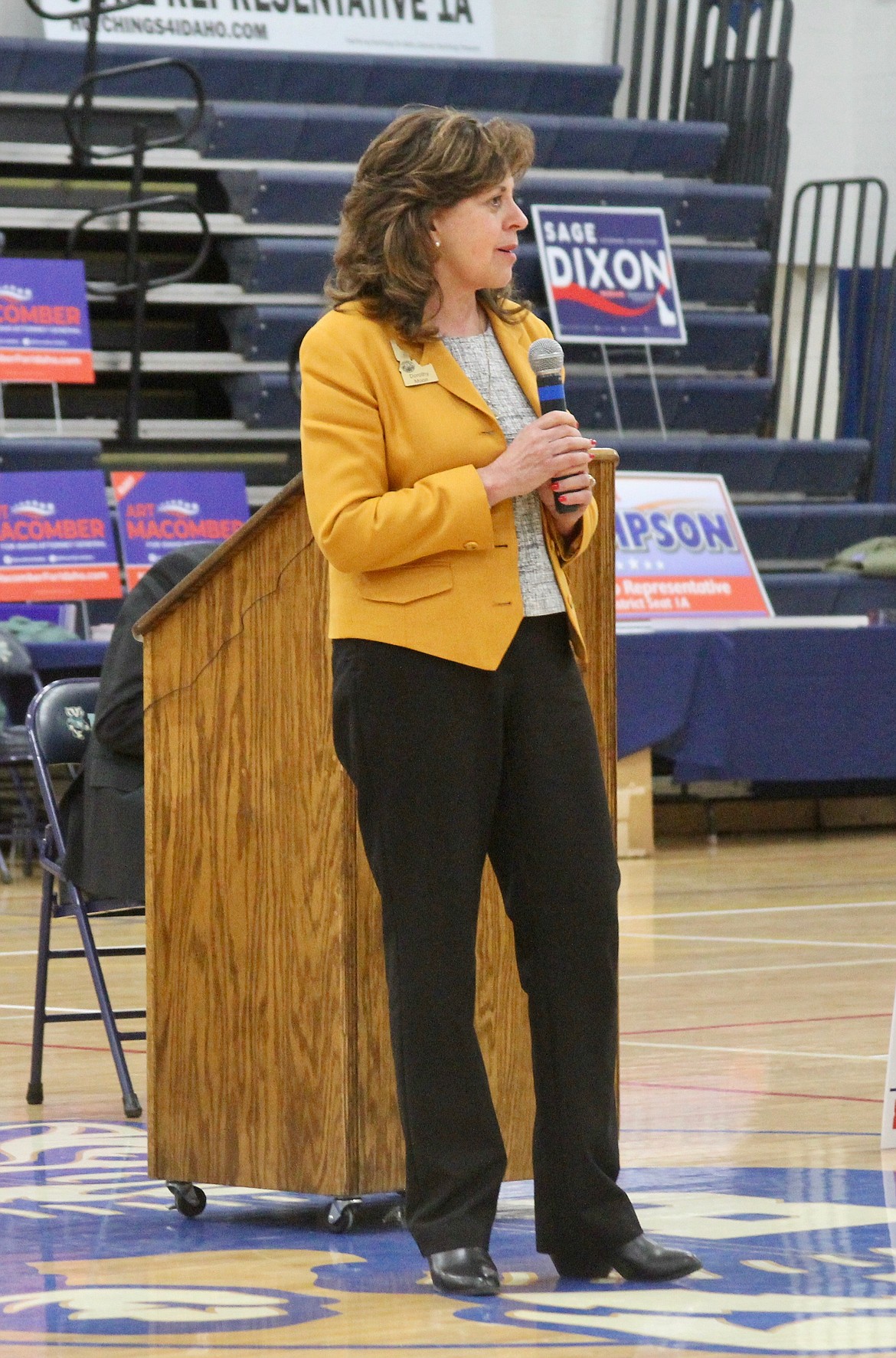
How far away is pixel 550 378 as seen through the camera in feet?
8.19

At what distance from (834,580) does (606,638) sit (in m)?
6.73

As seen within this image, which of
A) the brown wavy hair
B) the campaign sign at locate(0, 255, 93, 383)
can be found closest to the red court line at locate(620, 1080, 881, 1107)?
the brown wavy hair

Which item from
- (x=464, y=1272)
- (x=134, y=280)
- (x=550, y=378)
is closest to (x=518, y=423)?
(x=550, y=378)

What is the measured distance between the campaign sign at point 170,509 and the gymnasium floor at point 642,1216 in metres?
3.25

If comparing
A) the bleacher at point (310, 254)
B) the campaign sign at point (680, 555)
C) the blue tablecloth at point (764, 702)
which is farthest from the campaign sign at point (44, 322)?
the campaign sign at point (680, 555)

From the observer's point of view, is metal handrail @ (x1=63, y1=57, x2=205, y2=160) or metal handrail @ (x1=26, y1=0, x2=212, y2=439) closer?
metal handrail @ (x1=63, y1=57, x2=205, y2=160)

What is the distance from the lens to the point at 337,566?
242 cm

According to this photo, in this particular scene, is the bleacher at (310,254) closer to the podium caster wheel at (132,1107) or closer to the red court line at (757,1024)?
the red court line at (757,1024)

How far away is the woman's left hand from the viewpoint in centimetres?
245

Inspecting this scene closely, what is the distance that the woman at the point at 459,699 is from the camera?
7.93 feet

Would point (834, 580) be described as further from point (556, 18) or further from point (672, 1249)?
point (672, 1249)

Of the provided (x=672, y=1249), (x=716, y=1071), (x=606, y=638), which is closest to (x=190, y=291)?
(x=716, y=1071)

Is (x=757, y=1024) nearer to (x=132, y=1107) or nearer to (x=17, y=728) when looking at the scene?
(x=132, y=1107)

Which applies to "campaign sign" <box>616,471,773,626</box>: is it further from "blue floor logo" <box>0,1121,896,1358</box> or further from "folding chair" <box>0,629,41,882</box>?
"blue floor logo" <box>0,1121,896,1358</box>
